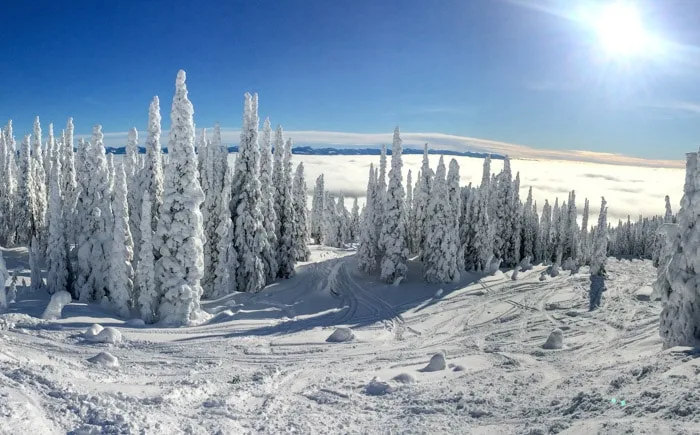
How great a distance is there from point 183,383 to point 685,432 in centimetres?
1288

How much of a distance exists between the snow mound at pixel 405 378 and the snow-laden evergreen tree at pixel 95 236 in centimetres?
2318

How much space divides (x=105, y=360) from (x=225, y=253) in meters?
18.9

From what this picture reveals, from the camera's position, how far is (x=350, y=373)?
17.1 meters

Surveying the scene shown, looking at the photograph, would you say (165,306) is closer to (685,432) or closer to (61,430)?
(61,430)

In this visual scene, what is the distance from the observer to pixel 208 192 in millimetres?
37000

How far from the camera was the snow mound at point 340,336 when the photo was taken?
75.8 ft

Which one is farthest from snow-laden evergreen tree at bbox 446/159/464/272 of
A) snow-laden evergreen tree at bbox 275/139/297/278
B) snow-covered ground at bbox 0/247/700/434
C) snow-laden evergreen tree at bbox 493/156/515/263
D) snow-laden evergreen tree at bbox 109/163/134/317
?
snow-laden evergreen tree at bbox 109/163/134/317

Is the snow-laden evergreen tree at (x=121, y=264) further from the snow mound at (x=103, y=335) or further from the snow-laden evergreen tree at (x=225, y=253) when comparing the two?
the snow-laden evergreen tree at (x=225, y=253)

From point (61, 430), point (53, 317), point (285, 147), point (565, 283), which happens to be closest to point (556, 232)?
point (565, 283)

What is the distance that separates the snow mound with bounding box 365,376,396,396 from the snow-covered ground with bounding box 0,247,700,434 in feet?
0.17

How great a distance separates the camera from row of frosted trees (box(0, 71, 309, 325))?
25.1m

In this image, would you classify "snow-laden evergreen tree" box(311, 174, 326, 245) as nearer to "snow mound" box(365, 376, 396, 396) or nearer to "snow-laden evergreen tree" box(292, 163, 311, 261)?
"snow-laden evergreen tree" box(292, 163, 311, 261)

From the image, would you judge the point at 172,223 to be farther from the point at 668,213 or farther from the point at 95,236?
the point at 668,213

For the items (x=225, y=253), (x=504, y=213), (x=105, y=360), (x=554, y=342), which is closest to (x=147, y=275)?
(x=105, y=360)
